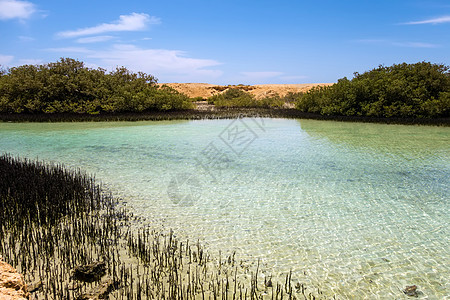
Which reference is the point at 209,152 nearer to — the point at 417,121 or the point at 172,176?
the point at 172,176

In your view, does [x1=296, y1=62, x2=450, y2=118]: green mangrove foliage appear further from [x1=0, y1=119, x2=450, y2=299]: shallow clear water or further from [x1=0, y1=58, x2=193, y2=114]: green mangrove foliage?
[x1=0, y1=58, x2=193, y2=114]: green mangrove foliage

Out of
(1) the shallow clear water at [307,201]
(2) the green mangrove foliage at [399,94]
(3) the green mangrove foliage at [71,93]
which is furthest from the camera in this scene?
(3) the green mangrove foliage at [71,93]

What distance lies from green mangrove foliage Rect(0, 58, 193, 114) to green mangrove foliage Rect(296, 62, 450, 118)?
16848 millimetres

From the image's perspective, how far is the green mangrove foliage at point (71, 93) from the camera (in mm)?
29531

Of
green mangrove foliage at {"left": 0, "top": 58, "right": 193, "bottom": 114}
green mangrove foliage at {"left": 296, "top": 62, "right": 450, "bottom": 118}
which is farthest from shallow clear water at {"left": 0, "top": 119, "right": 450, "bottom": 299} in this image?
green mangrove foliage at {"left": 0, "top": 58, "right": 193, "bottom": 114}

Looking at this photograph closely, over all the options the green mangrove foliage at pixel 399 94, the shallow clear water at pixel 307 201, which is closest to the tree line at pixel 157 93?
the green mangrove foliage at pixel 399 94

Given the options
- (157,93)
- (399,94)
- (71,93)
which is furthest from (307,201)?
(71,93)

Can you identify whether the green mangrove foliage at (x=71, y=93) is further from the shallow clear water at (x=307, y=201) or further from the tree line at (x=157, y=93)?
the shallow clear water at (x=307, y=201)

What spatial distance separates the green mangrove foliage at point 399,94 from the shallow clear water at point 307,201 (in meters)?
11.8

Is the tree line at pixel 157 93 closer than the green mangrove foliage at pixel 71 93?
Yes

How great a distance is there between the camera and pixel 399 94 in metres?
25.2

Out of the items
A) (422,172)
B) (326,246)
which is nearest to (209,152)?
(422,172)

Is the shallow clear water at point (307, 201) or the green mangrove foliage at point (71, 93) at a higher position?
the green mangrove foliage at point (71, 93)

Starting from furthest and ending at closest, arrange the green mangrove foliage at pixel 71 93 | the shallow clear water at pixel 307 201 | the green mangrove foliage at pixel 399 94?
the green mangrove foliage at pixel 71 93
the green mangrove foliage at pixel 399 94
the shallow clear water at pixel 307 201
